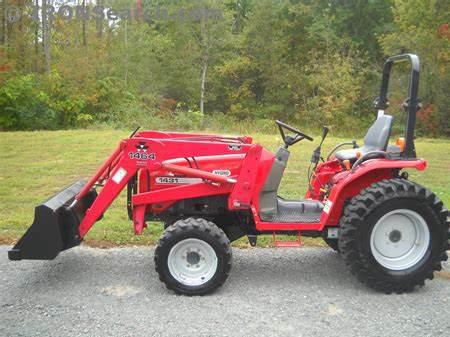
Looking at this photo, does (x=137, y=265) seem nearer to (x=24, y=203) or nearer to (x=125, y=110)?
(x=24, y=203)

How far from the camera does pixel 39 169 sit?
9797 mm

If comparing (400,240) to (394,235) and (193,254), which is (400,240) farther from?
(193,254)

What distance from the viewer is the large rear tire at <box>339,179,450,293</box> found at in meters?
4.23

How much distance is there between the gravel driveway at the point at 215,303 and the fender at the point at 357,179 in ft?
2.05

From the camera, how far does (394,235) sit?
4434 mm

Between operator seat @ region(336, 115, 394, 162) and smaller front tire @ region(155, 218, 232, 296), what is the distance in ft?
5.23

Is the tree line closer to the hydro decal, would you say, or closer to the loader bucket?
the hydro decal

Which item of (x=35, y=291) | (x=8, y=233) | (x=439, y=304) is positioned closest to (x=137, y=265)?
(x=35, y=291)

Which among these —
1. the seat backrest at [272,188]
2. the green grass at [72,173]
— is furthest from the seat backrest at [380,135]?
the green grass at [72,173]

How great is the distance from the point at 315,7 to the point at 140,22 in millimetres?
10578

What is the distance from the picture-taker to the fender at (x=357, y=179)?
4329 mm

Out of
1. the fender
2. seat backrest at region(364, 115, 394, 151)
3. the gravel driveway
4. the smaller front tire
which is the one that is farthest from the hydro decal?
seat backrest at region(364, 115, 394, 151)

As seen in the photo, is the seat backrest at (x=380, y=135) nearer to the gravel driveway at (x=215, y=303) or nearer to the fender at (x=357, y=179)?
the fender at (x=357, y=179)

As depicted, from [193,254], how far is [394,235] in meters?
1.75
